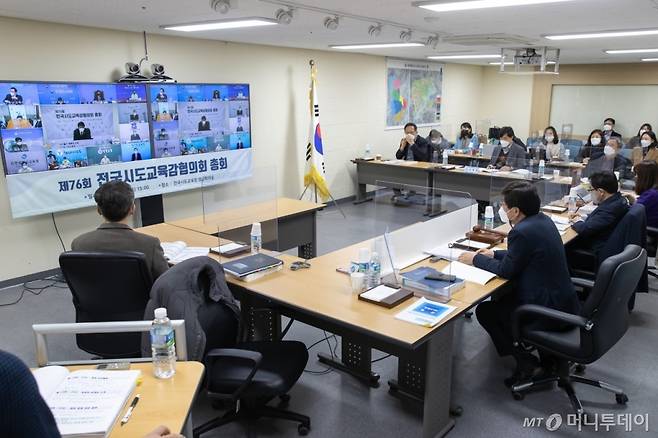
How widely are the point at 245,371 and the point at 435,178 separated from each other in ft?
18.2

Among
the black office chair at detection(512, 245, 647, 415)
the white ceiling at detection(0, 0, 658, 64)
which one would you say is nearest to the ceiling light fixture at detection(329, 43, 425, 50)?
the white ceiling at detection(0, 0, 658, 64)

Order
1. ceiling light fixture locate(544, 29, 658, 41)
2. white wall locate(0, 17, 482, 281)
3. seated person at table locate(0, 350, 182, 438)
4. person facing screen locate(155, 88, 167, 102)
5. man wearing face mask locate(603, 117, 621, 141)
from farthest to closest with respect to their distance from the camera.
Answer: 1. man wearing face mask locate(603, 117, 621, 141)
2. person facing screen locate(155, 88, 167, 102)
3. ceiling light fixture locate(544, 29, 658, 41)
4. white wall locate(0, 17, 482, 281)
5. seated person at table locate(0, 350, 182, 438)

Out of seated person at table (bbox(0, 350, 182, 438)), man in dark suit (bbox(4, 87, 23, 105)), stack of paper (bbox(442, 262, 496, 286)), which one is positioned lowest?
stack of paper (bbox(442, 262, 496, 286))

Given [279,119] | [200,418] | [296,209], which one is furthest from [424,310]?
[279,119]

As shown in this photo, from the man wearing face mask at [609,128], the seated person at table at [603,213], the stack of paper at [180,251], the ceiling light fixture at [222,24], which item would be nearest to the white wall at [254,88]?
the ceiling light fixture at [222,24]

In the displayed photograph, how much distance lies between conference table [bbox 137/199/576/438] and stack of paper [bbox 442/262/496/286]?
4 cm

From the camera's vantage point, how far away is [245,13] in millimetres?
3979

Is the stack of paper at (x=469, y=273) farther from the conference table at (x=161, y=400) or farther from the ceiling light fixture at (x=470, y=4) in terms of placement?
the ceiling light fixture at (x=470, y=4)

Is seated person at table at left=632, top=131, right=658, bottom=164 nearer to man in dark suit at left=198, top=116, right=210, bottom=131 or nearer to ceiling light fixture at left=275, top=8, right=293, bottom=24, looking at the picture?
ceiling light fixture at left=275, top=8, right=293, bottom=24

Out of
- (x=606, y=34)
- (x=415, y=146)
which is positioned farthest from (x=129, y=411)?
(x=415, y=146)

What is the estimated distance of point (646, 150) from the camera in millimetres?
7570

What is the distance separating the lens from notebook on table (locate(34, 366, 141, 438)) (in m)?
1.38

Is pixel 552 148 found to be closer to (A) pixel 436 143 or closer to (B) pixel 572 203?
(A) pixel 436 143

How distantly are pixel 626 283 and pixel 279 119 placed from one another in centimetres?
514
